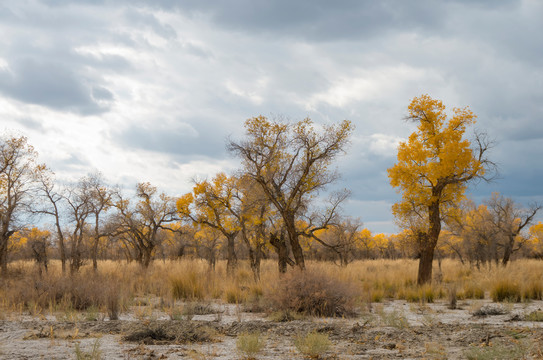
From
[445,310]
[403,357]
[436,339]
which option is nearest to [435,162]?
[445,310]

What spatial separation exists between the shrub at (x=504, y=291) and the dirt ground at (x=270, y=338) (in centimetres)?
417

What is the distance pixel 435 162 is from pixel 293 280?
11905 mm

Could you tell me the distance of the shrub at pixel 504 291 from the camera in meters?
14.0

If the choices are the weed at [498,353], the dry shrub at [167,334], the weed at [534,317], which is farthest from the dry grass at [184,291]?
the weed at [498,353]

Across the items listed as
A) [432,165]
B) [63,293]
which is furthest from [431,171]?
[63,293]

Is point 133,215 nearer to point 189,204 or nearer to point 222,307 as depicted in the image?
point 189,204

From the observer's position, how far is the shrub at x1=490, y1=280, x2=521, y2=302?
45.8 feet

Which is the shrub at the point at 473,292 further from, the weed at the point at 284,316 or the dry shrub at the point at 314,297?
the weed at the point at 284,316

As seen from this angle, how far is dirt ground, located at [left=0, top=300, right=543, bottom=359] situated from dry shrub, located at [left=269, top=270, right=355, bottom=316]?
1.86 ft

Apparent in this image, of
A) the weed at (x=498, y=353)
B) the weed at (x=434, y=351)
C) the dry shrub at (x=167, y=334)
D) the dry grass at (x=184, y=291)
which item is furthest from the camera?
the dry grass at (x=184, y=291)

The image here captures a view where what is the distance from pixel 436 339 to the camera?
24.3 feet

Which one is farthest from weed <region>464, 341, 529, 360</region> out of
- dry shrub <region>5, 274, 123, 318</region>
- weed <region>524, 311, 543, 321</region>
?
dry shrub <region>5, 274, 123, 318</region>

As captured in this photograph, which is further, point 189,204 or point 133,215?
point 133,215

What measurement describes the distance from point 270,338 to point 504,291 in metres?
10.00
